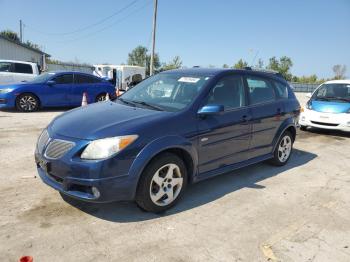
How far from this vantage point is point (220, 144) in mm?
4660

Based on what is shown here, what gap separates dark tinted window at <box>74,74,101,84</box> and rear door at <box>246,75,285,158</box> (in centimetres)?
867

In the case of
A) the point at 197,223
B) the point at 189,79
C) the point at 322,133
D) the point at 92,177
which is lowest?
the point at 197,223

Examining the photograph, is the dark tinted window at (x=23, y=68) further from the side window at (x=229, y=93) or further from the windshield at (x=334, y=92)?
the side window at (x=229, y=93)

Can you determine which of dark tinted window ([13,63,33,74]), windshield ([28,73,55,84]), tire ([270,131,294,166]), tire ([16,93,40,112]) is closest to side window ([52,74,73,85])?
windshield ([28,73,55,84])

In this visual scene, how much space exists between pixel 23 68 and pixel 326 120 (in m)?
11.8

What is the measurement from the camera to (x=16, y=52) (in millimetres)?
27750

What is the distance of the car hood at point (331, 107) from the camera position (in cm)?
972

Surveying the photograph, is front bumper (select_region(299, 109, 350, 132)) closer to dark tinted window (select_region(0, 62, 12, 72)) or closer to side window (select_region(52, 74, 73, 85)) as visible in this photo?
side window (select_region(52, 74, 73, 85))

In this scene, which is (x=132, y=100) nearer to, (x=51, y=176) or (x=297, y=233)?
(x=51, y=176)

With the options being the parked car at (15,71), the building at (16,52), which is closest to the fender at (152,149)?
the parked car at (15,71)

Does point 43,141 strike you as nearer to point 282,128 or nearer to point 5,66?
point 282,128

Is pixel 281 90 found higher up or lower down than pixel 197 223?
higher up

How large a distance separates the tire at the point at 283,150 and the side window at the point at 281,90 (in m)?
0.68

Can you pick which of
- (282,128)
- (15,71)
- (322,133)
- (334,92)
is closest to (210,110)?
(282,128)
